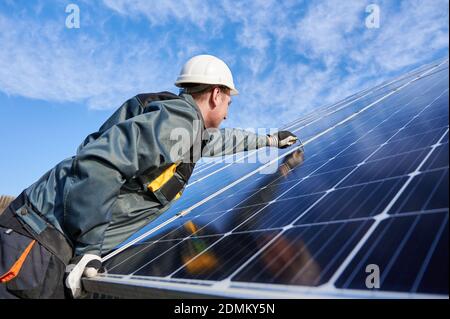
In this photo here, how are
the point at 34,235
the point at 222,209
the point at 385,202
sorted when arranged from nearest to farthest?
the point at 385,202 → the point at 34,235 → the point at 222,209

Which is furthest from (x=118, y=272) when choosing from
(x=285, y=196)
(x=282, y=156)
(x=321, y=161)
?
(x=282, y=156)

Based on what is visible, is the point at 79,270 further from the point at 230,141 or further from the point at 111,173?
the point at 230,141

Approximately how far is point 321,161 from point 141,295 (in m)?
3.07

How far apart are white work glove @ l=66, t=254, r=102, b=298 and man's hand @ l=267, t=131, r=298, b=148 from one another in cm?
380

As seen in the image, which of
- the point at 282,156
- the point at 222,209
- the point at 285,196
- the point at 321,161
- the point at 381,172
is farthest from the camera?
the point at 282,156

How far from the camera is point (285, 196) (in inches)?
143

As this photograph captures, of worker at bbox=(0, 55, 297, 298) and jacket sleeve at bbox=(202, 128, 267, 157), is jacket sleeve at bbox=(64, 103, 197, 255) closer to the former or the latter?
worker at bbox=(0, 55, 297, 298)

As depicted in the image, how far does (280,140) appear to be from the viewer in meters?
6.14

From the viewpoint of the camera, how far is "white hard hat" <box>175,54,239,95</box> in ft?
14.4

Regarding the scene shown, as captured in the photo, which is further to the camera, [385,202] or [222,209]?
[222,209]

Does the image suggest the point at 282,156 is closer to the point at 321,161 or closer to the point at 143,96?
the point at 321,161

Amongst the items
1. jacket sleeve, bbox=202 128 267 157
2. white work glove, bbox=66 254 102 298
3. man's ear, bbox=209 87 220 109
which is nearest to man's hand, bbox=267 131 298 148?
jacket sleeve, bbox=202 128 267 157
